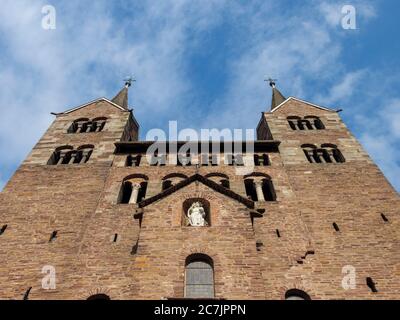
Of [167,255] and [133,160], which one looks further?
[133,160]

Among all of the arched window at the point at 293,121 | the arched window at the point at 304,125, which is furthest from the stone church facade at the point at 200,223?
the arched window at the point at 293,121

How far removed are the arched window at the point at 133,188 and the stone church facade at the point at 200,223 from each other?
0.20 feet

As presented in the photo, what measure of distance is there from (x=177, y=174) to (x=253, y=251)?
28.1ft

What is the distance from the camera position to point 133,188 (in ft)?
65.8

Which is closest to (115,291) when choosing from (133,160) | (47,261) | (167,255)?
(167,255)

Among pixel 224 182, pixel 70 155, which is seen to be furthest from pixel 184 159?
pixel 70 155

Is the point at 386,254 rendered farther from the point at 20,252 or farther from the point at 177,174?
the point at 20,252

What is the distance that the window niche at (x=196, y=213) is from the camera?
14789mm

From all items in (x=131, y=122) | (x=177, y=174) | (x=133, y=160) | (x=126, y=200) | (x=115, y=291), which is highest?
(x=131, y=122)

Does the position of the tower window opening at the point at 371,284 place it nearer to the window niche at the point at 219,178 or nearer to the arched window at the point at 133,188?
the window niche at the point at 219,178

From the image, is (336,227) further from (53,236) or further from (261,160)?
(53,236)
